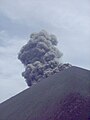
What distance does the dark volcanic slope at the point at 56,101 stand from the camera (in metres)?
13.4

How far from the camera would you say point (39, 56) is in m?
46.6

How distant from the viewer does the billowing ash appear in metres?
43.5

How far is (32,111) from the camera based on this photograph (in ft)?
Answer: 52.2

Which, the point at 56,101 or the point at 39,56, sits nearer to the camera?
the point at 56,101

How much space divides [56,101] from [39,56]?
104ft

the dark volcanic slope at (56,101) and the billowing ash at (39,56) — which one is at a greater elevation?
the billowing ash at (39,56)

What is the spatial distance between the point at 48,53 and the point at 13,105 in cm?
2722

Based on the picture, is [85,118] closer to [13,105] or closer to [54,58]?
[13,105]

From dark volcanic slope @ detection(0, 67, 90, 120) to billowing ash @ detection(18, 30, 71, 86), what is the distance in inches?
879

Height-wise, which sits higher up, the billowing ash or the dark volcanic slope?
the billowing ash

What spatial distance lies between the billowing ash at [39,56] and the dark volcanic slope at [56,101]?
879 inches

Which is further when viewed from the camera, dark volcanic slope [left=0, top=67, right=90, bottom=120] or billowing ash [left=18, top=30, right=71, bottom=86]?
billowing ash [left=18, top=30, right=71, bottom=86]

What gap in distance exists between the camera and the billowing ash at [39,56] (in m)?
43.5

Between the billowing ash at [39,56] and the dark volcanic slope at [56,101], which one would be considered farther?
the billowing ash at [39,56]
